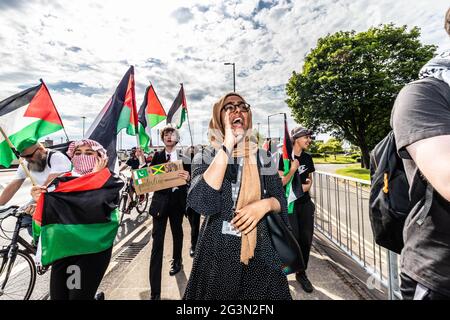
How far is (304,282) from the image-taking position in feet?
10.4

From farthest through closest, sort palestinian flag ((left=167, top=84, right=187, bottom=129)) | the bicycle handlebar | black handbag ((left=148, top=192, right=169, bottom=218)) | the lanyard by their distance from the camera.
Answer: palestinian flag ((left=167, top=84, right=187, bottom=129)) < black handbag ((left=148, top=192, right=169, bottom=218)) < the bicycle handlebar < the lanyard

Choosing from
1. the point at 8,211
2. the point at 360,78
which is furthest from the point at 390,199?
the point at 360,78

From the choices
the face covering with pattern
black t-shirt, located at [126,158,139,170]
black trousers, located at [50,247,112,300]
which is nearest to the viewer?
black trousers, located at [50,247,112,300]

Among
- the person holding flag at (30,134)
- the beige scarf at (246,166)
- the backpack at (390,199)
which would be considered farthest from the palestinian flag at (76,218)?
the backpack at (390,199)

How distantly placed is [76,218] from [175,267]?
1915 millimetres

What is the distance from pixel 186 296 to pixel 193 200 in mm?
730

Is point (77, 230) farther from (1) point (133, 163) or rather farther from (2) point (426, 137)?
(1) point (133, 163)

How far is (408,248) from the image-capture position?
117 centimetres

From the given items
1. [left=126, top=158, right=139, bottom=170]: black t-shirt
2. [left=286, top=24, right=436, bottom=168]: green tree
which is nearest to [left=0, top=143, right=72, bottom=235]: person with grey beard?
[left=126, top=158, right=139, bottom=170]: black t-shirt

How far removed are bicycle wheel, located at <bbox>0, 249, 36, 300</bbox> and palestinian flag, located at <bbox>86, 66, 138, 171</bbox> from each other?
1.67 meters

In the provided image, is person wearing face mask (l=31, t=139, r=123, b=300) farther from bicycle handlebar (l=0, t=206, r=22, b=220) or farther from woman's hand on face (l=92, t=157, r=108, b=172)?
bicycle handlebar (l=0, t=206, r=22, b=220)

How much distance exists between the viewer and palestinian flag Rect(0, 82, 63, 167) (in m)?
2.97

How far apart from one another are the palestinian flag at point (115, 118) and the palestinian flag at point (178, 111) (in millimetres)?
1538
